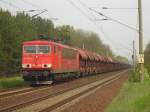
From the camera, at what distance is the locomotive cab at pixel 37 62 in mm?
32969

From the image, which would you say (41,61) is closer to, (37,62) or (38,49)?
(37,62)

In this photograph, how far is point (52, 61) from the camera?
111 ft

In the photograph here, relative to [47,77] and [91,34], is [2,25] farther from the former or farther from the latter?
[91,34]

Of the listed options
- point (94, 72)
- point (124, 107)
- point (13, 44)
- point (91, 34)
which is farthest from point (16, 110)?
point (91, 34)

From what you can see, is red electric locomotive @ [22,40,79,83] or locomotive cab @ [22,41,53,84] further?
red electric locomotive @ [22,40,79,83]

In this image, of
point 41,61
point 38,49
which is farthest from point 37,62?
point 38,49

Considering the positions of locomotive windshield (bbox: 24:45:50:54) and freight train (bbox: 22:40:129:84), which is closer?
freight train (bbox: 22:40:129:84)

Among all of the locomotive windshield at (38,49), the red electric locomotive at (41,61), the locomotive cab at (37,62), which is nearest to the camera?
the locomotive cab at (37,62)

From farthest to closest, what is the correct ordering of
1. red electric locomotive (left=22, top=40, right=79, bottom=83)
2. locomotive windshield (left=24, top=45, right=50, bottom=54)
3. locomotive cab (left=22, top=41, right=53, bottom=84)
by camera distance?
locomotive windshield (left=24, top=45, right=50, bottom=54)
red electric locomotive (left=22, top=40, right=79, bottom=83)
locomotive cab (left=22, top=41, right=53, bottom=84)

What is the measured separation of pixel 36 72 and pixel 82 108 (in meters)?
15.1

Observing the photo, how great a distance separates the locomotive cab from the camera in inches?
1298

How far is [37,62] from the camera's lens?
110 feet

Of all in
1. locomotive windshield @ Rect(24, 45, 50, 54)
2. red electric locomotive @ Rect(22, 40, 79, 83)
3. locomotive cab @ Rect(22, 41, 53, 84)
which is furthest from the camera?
locomotive windshield @ Rect(24, 45, 50, 54)

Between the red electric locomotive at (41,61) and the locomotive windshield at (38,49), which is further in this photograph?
the locomotive windshield at (38,49)
